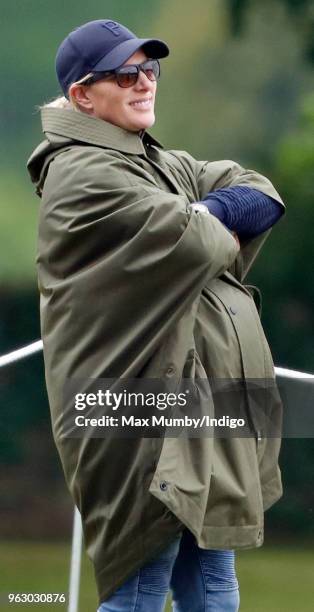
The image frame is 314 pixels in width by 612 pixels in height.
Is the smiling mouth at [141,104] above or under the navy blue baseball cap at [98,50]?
under

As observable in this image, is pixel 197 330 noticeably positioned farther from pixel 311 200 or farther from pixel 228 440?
pixel 311 200

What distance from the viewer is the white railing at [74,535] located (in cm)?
398

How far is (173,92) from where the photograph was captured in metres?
4.10

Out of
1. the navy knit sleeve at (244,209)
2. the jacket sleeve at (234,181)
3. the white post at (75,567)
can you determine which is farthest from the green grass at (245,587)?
the navy knit sleeve at (244,209)

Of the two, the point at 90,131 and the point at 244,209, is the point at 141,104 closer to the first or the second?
the point at 90,131

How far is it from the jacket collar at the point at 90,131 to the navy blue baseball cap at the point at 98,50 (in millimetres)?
111

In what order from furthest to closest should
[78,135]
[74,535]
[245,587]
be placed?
1. [245,587]
2. [74,535]
3. [78,135]

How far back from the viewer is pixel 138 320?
107 inches

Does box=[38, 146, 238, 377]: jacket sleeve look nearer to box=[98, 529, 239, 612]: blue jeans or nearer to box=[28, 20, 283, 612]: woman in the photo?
box=[28, 20, 283, 612]: woman

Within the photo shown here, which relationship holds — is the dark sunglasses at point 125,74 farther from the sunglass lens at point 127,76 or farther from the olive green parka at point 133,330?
the olive green parka at point 133,330

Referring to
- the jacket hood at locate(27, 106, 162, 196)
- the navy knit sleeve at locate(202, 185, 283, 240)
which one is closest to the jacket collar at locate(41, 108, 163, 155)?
the jacket hood at locate(27, 106, 162, 196)

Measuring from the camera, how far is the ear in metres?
2.90

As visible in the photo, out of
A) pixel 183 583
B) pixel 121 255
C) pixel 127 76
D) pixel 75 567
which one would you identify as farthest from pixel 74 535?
pixel 127 76

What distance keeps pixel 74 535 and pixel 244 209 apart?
149 centimetres
